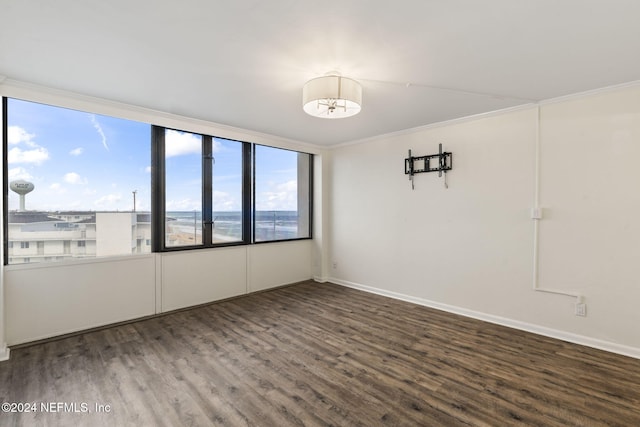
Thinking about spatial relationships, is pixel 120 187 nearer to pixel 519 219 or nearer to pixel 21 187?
pixel 21 187

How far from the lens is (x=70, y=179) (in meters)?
3.22

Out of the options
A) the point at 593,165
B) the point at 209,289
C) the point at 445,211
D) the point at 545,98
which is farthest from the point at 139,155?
the point at 593,165

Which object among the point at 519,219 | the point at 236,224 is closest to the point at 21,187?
the point at 236,224

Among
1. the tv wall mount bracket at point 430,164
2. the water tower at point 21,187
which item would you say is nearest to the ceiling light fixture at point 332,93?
the tv wall mount bracket at point 430,164

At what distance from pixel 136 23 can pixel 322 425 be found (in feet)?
9.06

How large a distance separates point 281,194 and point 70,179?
2.86 metres

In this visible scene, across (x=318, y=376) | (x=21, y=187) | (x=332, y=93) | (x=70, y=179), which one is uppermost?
(x=332, y=93)

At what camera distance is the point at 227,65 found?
2393 millimetres

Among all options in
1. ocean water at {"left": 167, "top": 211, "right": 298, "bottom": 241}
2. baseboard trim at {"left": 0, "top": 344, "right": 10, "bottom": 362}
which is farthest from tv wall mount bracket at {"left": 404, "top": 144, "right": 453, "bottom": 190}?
baseboard trim at {"left": 0, "top": 344, "right": 10, "bottom": 362}

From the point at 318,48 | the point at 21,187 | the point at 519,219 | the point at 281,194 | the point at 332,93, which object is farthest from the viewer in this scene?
the point at 281,194

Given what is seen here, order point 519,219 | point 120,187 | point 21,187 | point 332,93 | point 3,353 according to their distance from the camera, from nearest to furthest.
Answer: point 332,93
point 3,353
point 21,187
point 519,219
point 120,187

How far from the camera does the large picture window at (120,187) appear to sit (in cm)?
296

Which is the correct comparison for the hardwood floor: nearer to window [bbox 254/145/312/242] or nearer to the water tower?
the water tower

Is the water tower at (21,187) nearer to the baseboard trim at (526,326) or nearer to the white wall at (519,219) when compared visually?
the white wall at (519,219)
